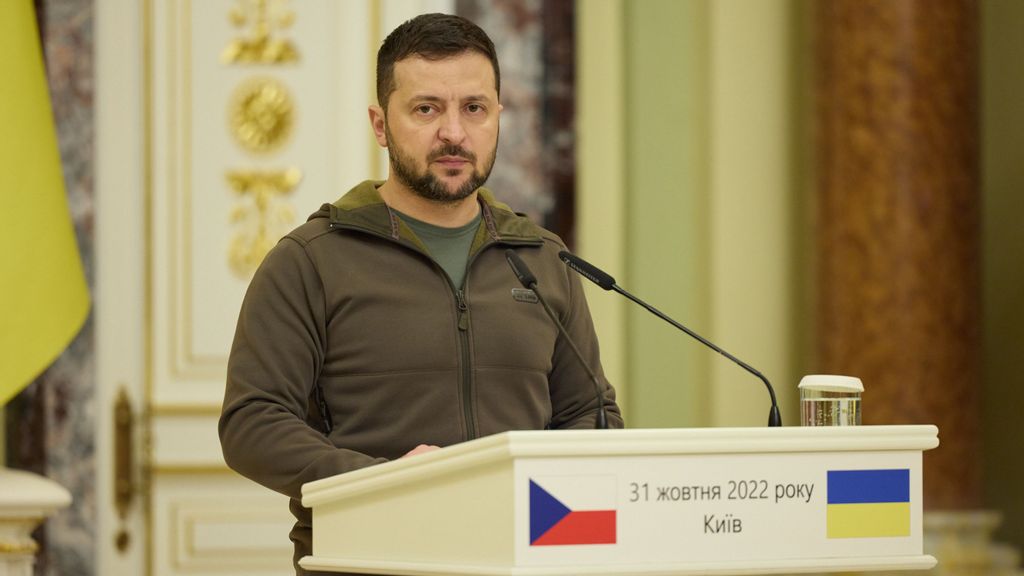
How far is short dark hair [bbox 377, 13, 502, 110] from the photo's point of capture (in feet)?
7.78

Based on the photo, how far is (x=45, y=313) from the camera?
12.6ft

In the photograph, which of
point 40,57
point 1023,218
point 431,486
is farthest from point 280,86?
point 431,486

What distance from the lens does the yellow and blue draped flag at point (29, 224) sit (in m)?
3.75

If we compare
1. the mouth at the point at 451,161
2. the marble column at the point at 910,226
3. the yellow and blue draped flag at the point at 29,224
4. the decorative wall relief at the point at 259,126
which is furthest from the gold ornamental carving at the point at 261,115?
the mouth at the point at 451,161

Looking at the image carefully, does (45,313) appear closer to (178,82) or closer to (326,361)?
(178,82)

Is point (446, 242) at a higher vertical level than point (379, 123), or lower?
lower

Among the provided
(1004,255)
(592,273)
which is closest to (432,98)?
(592,273)

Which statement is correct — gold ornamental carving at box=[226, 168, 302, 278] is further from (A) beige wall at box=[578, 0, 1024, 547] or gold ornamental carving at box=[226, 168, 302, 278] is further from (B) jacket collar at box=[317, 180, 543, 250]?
(B) jacket collar at box=[317, 180, 543, 250]

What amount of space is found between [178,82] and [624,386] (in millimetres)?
1701

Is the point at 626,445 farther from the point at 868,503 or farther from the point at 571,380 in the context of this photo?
the point at 571,380

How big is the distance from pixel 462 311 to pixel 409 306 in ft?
0.29

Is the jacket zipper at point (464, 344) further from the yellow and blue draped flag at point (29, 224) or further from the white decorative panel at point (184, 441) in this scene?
the white decorative panel at point (184, 441)

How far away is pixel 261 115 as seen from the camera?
4.57 metres

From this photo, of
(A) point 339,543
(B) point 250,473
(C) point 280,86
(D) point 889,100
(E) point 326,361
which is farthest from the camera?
(C) point 280,86
